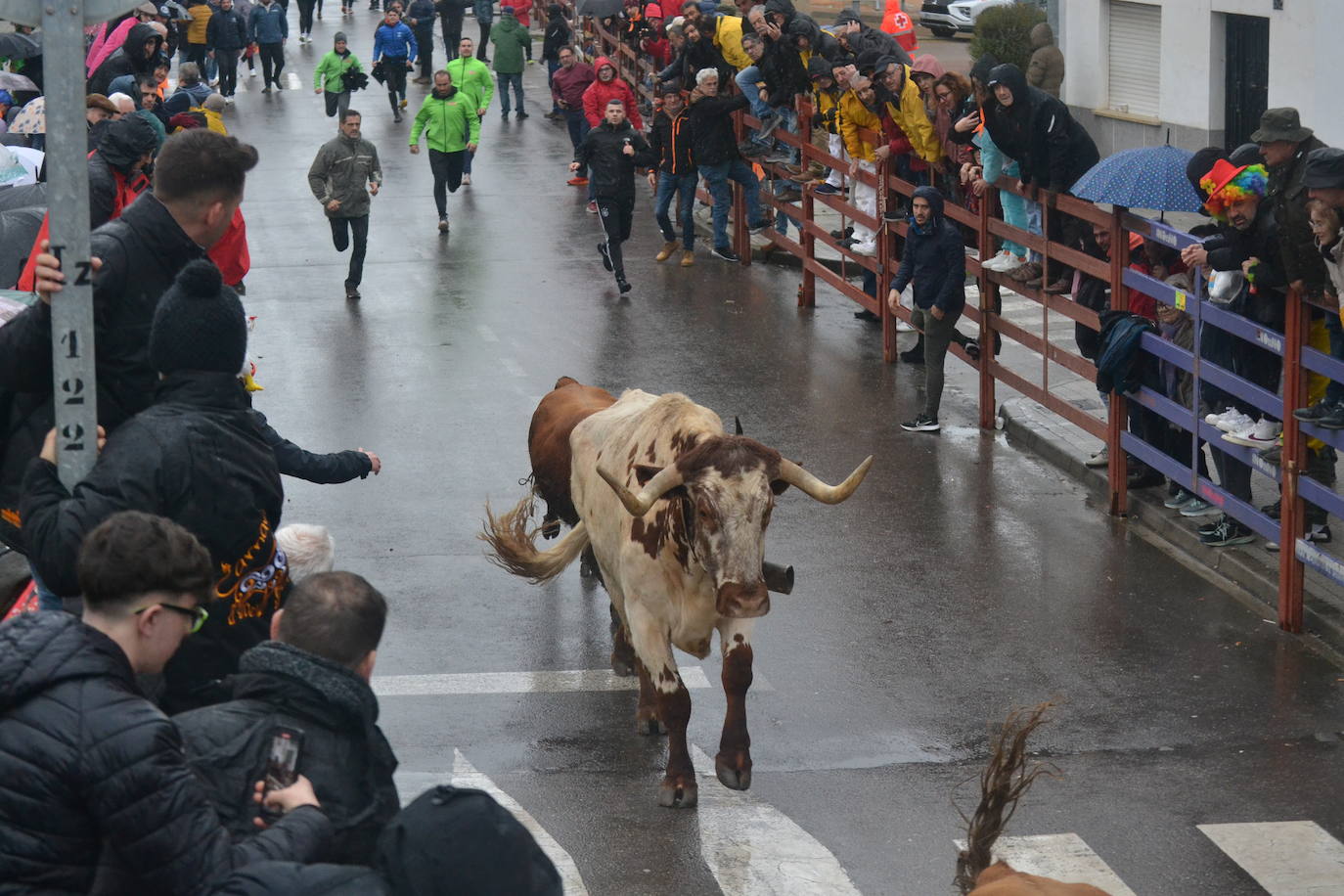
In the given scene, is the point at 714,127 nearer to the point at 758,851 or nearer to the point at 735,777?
the point at 735,777

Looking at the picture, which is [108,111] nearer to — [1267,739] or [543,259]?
[543,259]

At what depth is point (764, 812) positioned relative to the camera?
8258mm

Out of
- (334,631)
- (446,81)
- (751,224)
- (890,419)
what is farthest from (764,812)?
(446,81)

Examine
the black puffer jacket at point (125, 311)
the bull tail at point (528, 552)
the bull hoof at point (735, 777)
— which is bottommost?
the bull hoof at point (735, 777)

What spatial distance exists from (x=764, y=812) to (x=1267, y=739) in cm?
267

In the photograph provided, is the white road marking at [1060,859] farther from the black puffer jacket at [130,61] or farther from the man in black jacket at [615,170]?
the black puffer jacket at [130,61]

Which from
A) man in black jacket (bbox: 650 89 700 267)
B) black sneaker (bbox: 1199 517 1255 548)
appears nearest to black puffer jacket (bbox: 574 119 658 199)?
man in black jacket (bbox: 650 89 700 267)

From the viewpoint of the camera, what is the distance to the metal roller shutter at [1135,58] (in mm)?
26141

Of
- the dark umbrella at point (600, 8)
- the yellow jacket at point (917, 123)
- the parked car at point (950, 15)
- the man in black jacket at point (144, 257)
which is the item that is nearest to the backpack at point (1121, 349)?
the yellow jacket at point (917, 123)

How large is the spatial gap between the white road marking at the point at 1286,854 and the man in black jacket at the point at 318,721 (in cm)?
463

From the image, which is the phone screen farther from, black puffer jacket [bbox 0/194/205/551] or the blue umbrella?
the blue umbrella

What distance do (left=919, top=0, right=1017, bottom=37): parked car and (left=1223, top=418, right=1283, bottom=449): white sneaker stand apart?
3448cm

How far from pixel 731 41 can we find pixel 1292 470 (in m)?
13.2

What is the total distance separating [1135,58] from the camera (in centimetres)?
2656
